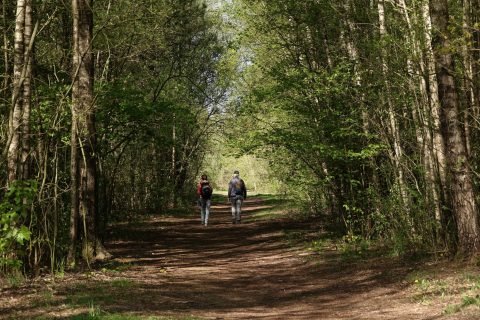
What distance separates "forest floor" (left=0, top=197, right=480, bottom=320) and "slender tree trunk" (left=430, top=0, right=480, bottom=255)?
604 millimetres

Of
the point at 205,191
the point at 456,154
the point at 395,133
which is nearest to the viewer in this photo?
the point at 456,154

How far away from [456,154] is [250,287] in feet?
14.9

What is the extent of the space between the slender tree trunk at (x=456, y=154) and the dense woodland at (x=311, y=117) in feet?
0.07

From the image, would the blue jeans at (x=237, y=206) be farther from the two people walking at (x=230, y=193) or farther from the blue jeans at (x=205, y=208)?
the blue jeans at (x=205, y=208)

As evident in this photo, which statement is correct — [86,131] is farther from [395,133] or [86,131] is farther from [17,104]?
[395,133]

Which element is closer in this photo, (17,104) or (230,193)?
(17,104)

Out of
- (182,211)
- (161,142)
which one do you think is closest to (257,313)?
(161,142)

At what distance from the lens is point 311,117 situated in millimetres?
15172

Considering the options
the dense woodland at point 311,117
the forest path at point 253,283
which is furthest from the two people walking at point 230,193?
the forest path at point 253,283

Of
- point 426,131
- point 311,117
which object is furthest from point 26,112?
point 311,117

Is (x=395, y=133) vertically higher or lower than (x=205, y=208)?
higher

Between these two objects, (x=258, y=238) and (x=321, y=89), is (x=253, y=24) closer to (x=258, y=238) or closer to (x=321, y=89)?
(x=321, y=89)

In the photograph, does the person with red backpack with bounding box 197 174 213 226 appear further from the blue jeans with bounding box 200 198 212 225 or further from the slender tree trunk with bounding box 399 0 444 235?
the slender tree trunk with bounding box 399 0 444 235

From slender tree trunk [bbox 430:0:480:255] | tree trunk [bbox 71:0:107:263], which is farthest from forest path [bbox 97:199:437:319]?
slender tree trunk [bbox 430:0:480:255]
